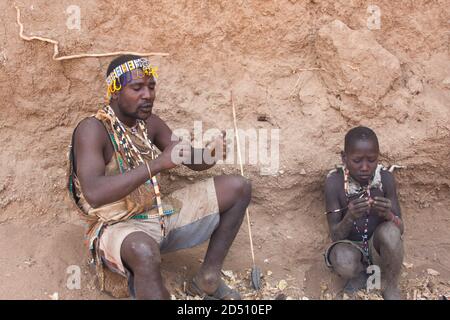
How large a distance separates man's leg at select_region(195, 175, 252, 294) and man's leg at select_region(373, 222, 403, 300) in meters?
0.89

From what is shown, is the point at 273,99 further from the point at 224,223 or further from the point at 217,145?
the point at 224,223

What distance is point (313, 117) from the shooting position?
429 centimetres

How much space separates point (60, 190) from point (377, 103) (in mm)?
2306

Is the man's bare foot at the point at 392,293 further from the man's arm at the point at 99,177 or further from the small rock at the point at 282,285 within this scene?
the man's arm at the point at 99,177

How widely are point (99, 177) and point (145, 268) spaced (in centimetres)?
54

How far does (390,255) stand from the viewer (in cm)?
368

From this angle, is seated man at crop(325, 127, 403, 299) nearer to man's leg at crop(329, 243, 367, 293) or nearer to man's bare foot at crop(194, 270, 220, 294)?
man's leg at crop(329, 243, 367, 293)

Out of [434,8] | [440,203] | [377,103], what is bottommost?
[440,203]

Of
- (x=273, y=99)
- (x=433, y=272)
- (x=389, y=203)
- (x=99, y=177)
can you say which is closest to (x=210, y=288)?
(x=99, y=177)

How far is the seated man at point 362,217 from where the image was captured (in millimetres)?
3676

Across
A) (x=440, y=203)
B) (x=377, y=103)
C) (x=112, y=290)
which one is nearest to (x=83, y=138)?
(x=112, y=290)

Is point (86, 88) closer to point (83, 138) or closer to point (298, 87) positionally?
point (83, 138)

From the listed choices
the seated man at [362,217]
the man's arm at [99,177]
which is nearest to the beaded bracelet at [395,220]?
the seated man at [362,217]

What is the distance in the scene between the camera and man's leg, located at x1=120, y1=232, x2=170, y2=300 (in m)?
3.01
